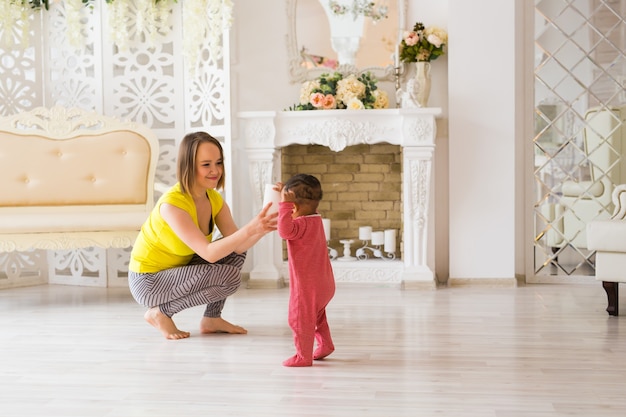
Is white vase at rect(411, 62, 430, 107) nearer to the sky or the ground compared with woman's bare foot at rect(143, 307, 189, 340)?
nearer to the sky

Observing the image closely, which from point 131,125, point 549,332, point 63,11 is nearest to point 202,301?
point 549,332

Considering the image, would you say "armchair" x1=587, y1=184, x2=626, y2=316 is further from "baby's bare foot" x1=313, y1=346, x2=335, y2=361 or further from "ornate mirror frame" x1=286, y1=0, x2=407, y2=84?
"ornate mirror frame" x1=286, y1=0, x2=407, y2=84

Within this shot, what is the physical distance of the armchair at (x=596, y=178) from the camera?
5.13 metres

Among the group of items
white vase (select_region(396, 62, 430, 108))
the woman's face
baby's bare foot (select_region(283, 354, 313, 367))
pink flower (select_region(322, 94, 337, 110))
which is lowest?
baby's bare foot (select_region(283, 354, 313, 367))

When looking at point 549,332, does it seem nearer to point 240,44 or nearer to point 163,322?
point 163,322

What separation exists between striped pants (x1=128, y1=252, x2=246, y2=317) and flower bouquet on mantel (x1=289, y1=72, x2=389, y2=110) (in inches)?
68.7

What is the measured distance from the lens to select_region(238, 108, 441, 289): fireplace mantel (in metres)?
4.86

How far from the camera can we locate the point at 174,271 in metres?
3.39

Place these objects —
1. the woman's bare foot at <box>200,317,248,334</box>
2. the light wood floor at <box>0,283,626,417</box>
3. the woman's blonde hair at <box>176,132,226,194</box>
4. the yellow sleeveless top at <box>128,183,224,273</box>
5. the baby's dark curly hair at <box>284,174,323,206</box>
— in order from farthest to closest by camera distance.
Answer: the woman's bare foot at <box>200,317,248,334</box> < the yellow sleeveless top at <box>128,183,224,273</box> < the woman's blonde hair at <box>176,132,226,194</box> < the baby's dark curly hair at <box>284,174,323,206</box> < the light wood floor at <box>0,283,626,417</box>

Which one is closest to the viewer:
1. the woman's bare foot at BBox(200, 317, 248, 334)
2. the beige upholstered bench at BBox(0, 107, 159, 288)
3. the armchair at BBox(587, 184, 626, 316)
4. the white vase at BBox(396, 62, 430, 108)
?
the woman's bare foot at BBox(200, 317, 248, 334)

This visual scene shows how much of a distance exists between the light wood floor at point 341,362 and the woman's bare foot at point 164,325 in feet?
0.16

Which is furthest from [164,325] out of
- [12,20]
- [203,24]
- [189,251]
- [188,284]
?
[12,20]

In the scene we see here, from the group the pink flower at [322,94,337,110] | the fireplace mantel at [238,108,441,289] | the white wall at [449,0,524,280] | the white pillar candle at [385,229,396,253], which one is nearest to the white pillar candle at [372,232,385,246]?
the white pillar candle at [385,229,396,253]

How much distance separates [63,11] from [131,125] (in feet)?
3.38
